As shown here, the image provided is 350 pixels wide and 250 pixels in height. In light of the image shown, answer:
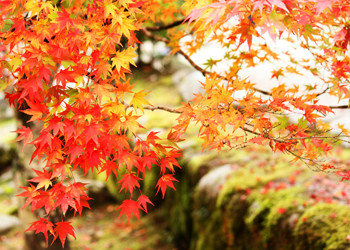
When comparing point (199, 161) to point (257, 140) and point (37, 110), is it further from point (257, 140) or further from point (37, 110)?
point (37, 110)

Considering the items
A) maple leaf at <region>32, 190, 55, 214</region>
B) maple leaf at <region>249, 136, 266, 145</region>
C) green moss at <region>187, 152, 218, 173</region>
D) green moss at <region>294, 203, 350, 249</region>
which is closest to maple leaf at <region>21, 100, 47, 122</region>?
maple leaf at <region>32, 190, 55, 214</region>

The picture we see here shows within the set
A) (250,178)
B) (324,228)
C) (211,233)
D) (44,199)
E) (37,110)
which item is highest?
(37,110)

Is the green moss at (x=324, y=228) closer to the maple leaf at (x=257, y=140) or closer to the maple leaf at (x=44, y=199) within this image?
the maple leaf at (x=257, y=140)

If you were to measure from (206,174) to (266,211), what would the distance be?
1.47 m

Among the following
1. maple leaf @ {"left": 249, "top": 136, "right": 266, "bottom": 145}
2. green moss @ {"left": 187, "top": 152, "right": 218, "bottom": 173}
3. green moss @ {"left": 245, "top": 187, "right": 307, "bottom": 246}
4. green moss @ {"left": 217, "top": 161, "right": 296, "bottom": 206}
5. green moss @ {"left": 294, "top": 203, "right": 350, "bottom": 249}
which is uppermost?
maple leaf @ {"left": 249, "top": 136, "right": 266, "bottom": 145}

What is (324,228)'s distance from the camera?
3031mm

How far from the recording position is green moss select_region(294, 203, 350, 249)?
2881mm

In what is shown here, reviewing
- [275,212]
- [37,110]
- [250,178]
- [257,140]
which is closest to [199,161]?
[250,178]

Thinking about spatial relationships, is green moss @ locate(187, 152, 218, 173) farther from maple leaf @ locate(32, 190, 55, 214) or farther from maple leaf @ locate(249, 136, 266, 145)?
maple leaf @ locate(32, 190, 55, 214)

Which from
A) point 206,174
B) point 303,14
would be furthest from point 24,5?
point 206,174

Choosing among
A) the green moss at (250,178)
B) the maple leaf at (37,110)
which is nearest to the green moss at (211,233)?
the green moss at (250,178)

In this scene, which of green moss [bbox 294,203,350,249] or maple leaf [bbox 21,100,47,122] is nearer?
maple leaf [bbox 21,100,47,122]

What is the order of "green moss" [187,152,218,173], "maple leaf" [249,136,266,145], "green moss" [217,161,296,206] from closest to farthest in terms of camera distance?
1. "maple leaf" [249,136,266,145]
2. "green moss" [217,161,296,206]
3. "green moss" [187,152,218,173]

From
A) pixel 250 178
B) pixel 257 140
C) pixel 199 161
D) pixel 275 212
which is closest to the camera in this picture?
pixel 257 140
